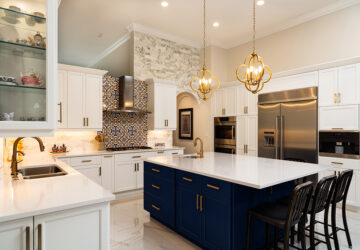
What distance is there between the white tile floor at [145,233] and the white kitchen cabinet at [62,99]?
1937 millimetres

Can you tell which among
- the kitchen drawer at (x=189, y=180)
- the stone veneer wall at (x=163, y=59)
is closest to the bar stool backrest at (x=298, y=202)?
the kitchen drawer at (x=189, y=180)

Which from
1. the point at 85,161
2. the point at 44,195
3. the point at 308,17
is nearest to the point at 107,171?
the point at 85,161

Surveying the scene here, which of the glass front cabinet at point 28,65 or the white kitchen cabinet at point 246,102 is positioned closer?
the glass front cabinet at point 28,65

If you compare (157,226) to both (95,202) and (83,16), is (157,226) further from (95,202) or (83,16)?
(83,16)

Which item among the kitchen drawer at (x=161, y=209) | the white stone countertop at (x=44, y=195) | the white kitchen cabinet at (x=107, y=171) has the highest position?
the white stone countertop at (x=44, y=195)

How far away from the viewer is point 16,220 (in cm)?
131

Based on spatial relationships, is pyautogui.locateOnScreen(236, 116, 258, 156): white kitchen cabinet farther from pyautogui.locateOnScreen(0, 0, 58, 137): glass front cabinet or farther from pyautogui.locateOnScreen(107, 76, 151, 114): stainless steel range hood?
pyautogui.locateOnScreen(0, 0, 58, 137): glass front cabinet

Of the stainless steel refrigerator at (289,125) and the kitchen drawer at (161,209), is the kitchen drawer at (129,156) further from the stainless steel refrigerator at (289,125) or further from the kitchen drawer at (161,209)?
the stainless steel refrigerator at (289,125)

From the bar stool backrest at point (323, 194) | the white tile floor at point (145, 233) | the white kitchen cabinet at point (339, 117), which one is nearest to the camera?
the bar stool backrest at point (323, 194)

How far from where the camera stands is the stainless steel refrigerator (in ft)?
13.7

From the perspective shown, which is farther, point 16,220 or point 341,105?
point 341,105

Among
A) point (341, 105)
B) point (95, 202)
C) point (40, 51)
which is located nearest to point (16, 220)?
point (95, 202)

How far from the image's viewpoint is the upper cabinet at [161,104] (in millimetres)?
5398

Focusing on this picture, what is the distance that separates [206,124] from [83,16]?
3970 mm
